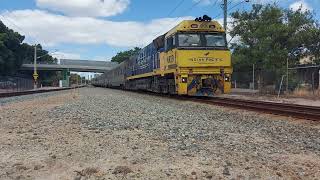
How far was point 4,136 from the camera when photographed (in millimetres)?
9766

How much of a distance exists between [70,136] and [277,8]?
34166 mm

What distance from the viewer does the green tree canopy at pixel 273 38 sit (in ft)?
117

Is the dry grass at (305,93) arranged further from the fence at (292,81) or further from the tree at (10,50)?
the tree at (10,50)

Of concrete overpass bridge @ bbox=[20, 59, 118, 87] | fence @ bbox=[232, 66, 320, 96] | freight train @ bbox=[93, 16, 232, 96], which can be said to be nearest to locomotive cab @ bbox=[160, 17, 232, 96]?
freight train @ bbox=[93, 16, 232, 96]

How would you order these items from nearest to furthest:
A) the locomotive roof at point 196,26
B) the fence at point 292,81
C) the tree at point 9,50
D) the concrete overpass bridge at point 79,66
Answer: the locomotive roof at point 196,26
the fence at point 292,81
the tree at point 9,50
the concrete overpass bridge at point 79,66

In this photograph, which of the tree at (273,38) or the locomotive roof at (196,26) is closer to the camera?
the locomotive roof at (196,26)

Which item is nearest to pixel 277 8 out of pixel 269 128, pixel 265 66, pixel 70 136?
pixel 265 66

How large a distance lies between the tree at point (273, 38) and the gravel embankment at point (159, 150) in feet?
72.5

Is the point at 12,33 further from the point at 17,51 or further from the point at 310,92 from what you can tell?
the point at 310,92

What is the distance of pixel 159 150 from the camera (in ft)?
25.3

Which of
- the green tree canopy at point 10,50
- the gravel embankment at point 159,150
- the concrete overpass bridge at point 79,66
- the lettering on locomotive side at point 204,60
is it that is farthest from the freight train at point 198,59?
the concrete overpass bridge at point 79,66

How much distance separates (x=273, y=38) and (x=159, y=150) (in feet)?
102

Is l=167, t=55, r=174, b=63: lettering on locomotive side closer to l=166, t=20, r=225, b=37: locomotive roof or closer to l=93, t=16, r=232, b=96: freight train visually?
l=93, t=16, r=232, b=96: freight train

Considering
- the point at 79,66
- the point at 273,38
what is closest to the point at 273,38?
the point at 273,38
